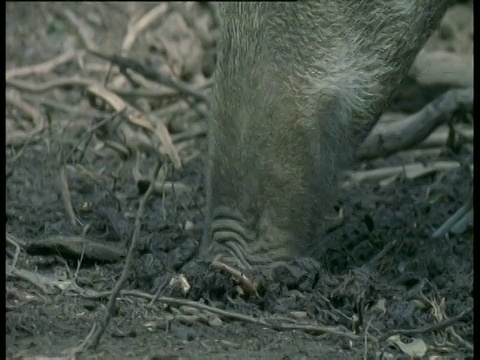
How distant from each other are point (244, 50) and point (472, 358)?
101cm

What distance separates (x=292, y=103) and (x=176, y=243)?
2.31 feet

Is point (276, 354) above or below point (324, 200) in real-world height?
below

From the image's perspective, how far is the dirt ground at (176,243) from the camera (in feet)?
9.44

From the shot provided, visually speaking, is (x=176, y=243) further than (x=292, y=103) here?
Yes

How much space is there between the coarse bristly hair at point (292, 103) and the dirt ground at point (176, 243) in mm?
146

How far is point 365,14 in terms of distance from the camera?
3000mm

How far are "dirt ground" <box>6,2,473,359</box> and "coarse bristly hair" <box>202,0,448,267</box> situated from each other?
146 mm

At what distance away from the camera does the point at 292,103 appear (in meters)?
3.04

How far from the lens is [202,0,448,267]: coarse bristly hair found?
3.01 m

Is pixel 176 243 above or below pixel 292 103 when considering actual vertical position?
below

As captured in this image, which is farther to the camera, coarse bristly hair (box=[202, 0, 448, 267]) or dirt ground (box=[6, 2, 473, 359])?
coarse bristly hair (box=[202, 0, 448, 267])

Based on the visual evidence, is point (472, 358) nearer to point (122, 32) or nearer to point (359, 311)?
point (359, 311)

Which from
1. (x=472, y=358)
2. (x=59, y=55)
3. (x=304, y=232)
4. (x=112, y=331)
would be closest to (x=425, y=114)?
(x=304, y=232)

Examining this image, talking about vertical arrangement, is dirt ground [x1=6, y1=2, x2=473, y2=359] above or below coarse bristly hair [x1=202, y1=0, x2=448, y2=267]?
below
